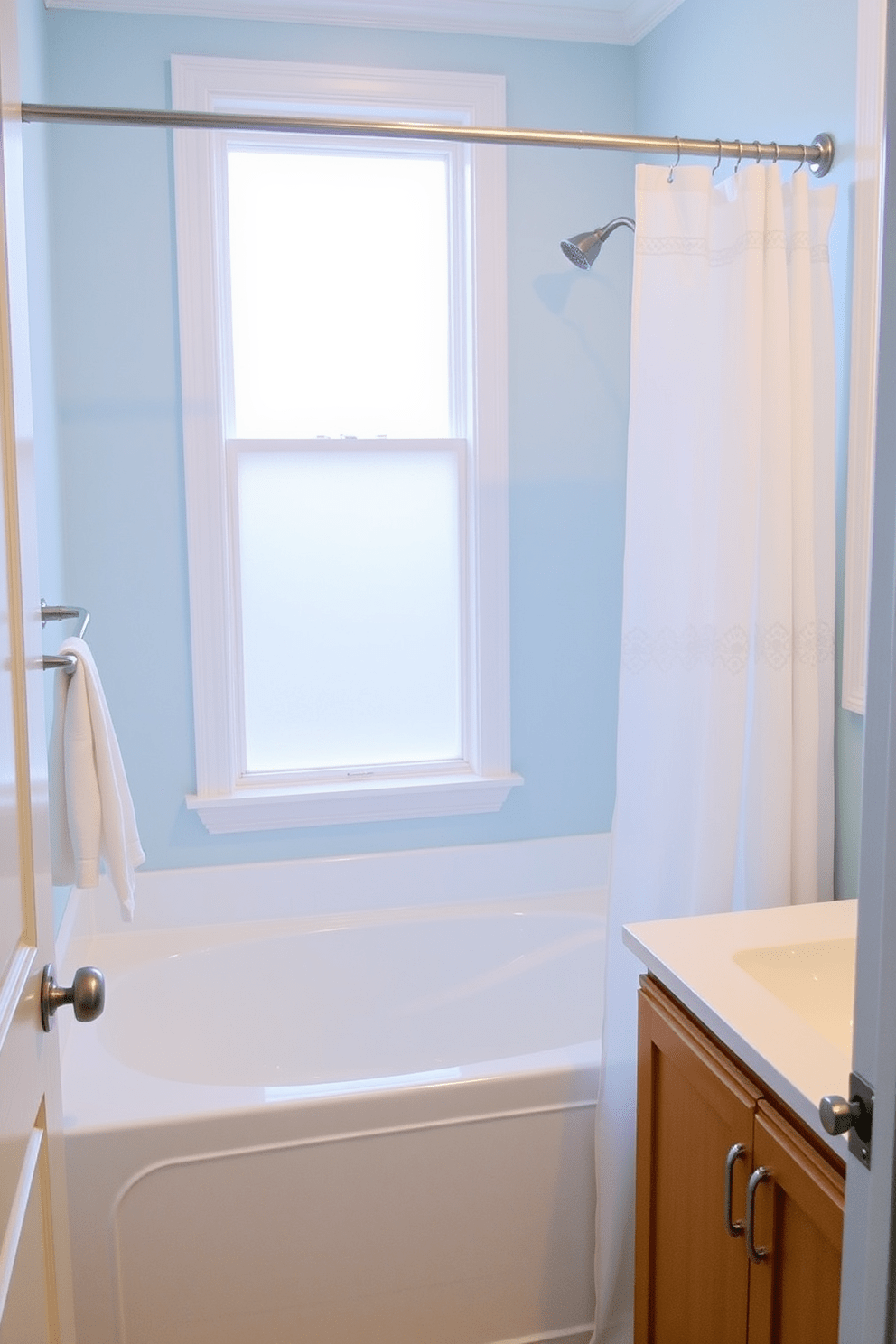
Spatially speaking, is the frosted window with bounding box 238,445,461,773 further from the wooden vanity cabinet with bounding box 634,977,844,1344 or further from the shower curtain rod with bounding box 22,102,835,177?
the wooden vanity cabinet with bounding box 634,977,844,1344

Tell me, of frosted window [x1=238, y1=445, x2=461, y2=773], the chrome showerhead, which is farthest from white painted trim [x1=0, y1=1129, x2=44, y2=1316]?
the chrome showerhead

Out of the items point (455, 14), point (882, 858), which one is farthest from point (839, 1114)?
point (455, 14)

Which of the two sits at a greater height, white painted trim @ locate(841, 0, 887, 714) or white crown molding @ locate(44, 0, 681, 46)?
white crown molding @ locate(44, 0, 681, 46)

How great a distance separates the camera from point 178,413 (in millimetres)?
2660

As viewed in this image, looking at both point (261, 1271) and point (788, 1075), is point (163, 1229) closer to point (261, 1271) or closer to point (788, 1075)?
point (261, 1271)

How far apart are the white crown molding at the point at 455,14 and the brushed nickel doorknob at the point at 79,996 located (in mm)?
2289

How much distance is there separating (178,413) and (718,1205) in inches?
80.0

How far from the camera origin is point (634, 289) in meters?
1.92

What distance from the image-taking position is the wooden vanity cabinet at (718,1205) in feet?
4.04

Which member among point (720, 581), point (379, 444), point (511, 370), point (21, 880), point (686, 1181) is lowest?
point (686, 1181)

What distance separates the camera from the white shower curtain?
1.91 meters

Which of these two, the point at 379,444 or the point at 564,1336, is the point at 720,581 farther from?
the point at 564,1336

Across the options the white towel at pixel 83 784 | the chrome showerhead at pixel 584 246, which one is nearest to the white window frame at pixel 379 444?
the chrome showerhead at pixel 584 246

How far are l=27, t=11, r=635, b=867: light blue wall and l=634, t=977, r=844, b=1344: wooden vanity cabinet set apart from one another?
1.34 m
